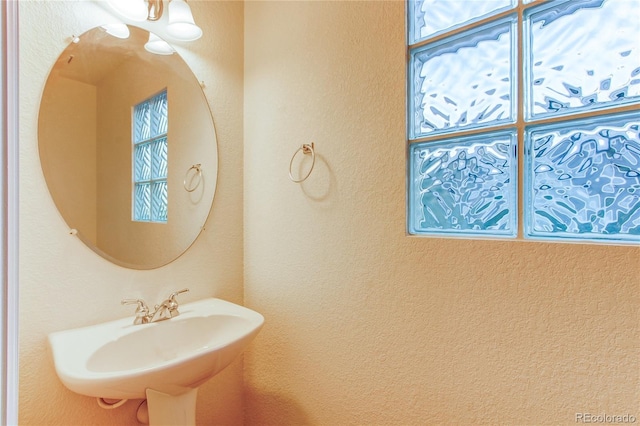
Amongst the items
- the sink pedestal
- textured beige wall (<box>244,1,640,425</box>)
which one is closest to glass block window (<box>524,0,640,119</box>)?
textured beige wall (<box>244,1,640,425</box>)

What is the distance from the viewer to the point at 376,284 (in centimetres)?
103

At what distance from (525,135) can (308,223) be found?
0.75 meters

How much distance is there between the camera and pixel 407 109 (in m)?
0.99

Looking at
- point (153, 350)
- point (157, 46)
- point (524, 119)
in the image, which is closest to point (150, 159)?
point (157, 46)

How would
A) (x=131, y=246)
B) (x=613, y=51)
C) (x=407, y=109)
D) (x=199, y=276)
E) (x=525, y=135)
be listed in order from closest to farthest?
1. (x=613, y=51)
2. (x=525, y=135)
3. (x=407, y=109)
4. (x=131, y=246)
5. (x=199, y=276)

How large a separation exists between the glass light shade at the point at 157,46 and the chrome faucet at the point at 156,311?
919 millimetres

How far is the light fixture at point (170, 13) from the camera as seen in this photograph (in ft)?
3.45

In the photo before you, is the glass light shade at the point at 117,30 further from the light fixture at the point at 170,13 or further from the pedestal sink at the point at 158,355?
the pedestal sink at the point at 158,355

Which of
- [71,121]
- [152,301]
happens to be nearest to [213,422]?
[152,301]

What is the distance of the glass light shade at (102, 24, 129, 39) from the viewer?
1.07m

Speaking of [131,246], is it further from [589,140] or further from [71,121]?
[589,140]

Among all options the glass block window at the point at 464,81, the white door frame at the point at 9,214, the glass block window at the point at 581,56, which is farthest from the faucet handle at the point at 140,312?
the glass block window at the point at 581,56

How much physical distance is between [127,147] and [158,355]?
748mm

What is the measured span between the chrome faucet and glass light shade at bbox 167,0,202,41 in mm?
976
